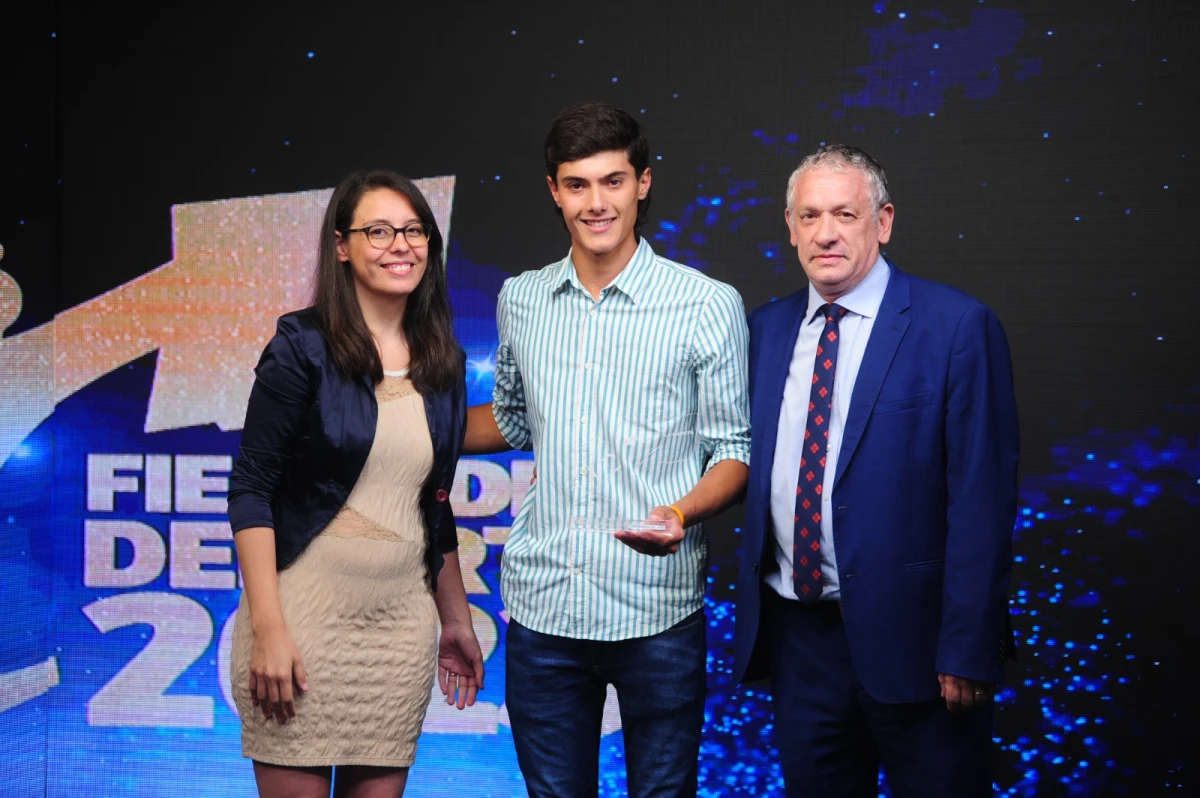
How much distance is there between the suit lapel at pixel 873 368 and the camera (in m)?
2.12

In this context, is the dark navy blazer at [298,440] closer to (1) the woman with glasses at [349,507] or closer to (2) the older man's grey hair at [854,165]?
(1) the woman with glasses at [349,507]

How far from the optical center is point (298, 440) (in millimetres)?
2115

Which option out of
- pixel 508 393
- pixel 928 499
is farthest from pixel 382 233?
pixel 928 499

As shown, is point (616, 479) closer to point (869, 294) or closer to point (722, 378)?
point (722, 378)

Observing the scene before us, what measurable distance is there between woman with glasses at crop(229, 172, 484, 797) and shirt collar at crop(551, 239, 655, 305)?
0.28m

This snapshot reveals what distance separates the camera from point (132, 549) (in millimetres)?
3812

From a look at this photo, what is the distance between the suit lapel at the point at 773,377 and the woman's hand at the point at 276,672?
958 millimetres

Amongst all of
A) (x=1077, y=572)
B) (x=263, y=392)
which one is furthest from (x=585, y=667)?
(x=1077, y=572)

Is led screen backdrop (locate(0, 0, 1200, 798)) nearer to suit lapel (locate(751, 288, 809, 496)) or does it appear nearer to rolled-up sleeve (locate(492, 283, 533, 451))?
rolled-up sleeve (locate(492, 283, 533, 451))

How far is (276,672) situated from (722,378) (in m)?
1.02

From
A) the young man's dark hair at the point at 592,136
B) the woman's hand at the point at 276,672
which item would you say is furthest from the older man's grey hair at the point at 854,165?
the woman's hand at the point at 276,672

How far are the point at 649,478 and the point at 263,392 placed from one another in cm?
76

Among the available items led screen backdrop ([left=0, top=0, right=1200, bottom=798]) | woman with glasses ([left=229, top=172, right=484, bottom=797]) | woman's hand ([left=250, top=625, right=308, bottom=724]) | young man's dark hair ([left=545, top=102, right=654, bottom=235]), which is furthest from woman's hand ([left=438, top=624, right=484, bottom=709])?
led screen backdrop ([left=0, top=0, right=1200, bottom=798])

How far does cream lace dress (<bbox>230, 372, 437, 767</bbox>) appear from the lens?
212 cm
